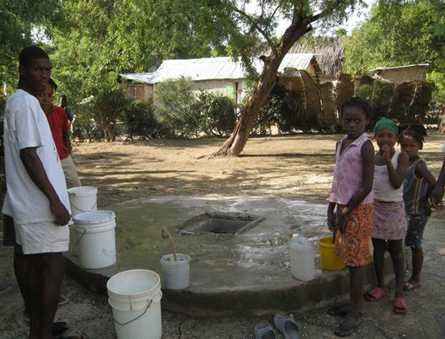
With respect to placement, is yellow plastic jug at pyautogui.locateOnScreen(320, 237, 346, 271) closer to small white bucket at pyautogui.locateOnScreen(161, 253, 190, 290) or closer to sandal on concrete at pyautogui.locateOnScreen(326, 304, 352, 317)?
sandal on concrete at pyautogui.locateOnScreen(326, 304, 352, 317)

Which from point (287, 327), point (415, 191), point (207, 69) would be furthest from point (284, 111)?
point (287, 327)

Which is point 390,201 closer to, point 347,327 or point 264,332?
point 347,327

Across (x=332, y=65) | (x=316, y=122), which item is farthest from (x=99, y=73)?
(x=332, y=65)

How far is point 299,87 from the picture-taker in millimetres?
17234

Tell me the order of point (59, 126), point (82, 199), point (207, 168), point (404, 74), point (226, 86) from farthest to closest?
point (226, 86), point (404, 74), point (207, 168), point (59, 126), point (82, 199)

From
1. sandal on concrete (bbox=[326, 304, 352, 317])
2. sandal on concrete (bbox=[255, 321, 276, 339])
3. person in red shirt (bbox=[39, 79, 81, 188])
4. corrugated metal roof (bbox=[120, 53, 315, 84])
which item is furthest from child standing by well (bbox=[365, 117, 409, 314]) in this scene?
corrugated metal roof (bbox=[120, 53, 315, 84])

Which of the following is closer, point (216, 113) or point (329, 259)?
point (329, 259)

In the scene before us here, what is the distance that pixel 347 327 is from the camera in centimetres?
→ 288

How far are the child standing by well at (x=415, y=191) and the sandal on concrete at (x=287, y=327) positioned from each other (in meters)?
1.17

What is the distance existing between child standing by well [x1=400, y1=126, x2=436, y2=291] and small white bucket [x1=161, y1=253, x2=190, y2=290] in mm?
1674

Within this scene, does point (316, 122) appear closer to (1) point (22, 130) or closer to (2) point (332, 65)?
(2) point (332, 65)

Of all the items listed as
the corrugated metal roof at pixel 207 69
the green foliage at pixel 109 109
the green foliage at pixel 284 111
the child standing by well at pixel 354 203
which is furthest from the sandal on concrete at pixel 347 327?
the corrugated metal roof at pixel 207 69

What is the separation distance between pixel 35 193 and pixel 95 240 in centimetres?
119

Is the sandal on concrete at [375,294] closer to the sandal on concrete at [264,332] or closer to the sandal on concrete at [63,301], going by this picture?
the sandal on concrete at [264,332]
